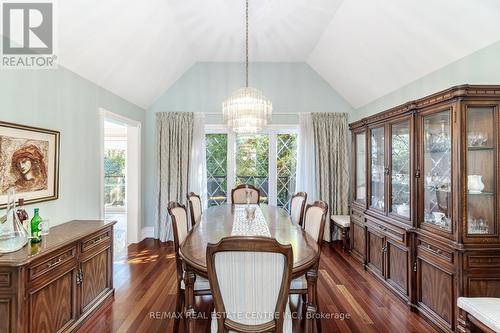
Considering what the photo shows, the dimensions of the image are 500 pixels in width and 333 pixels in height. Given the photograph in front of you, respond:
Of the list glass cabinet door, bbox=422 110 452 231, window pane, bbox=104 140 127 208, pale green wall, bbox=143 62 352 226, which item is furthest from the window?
window pane, bbox=104 140 127 208

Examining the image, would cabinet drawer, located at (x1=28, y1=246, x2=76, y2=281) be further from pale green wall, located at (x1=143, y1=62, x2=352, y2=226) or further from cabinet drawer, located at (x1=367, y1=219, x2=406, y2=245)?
cabinet drawer, located at (x1=367, y1=219, x2=406, y2=245)

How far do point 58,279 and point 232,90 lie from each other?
3791mm

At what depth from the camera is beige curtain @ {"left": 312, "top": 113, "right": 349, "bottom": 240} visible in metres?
4.68


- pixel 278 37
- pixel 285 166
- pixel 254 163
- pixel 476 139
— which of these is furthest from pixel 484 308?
pixel 278 37

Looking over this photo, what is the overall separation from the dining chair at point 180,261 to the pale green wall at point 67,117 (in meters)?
1.23

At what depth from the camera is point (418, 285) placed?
8.01 ft

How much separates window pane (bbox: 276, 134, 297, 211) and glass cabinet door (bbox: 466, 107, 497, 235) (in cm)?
298

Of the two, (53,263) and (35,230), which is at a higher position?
(35,230)

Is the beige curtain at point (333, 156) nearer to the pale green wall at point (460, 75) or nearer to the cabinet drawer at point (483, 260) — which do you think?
the pale green wall at point (460, 75)

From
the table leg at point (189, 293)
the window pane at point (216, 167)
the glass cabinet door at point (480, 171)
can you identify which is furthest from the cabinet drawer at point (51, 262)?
the glass cabinet door at point (480, 171)

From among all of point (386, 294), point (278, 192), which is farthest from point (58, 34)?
point (386, 294)

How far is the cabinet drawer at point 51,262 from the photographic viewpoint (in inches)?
67.2

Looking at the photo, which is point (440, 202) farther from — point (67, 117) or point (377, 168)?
point (67, 117)

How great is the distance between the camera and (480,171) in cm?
205
